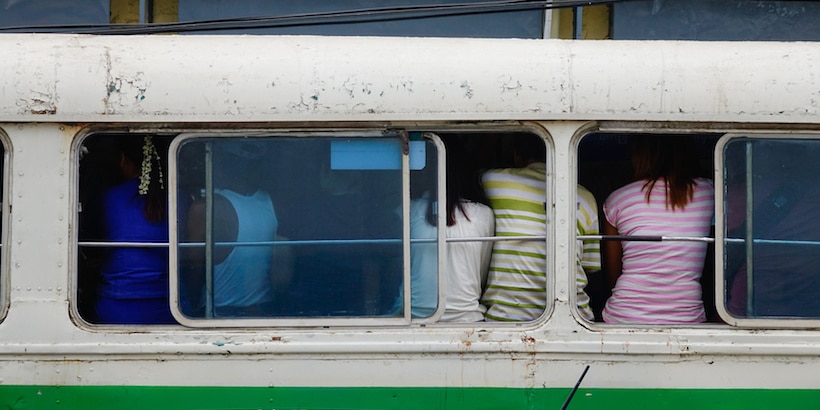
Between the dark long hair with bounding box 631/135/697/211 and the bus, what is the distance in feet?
0.47

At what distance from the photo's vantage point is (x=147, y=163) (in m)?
3.54

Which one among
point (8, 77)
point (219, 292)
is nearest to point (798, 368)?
point (219, 292)

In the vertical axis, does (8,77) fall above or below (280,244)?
above

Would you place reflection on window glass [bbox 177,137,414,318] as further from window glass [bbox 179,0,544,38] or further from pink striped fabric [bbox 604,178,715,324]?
window glass [bbox 179,0,544,38]

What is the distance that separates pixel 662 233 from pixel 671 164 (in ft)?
0.90

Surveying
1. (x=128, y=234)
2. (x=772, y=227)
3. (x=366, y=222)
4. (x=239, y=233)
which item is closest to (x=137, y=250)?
(x=128, y=234)

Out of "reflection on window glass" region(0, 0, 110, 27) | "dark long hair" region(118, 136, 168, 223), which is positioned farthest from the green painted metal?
"reflection on window glass" region(0, 0, 110, 27)

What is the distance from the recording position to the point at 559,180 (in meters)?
3.46

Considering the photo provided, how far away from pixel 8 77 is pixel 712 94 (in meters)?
2.60

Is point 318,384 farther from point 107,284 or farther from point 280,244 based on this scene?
point 107,284

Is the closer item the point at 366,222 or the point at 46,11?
the point at 366,222

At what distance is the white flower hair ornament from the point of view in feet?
11.6

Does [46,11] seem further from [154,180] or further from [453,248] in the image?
[453,248]

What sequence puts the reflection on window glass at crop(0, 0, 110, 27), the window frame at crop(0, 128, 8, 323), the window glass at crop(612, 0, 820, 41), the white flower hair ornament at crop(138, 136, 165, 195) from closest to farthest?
the window frame at crop(0, 128, 8, 323)
the white flower hair ornament at crop(138, 136, 165, 195)
the reflection on window glass at crop(0, 0, 110, 27)
the window glass at crop(612, 0, 820, 41)
